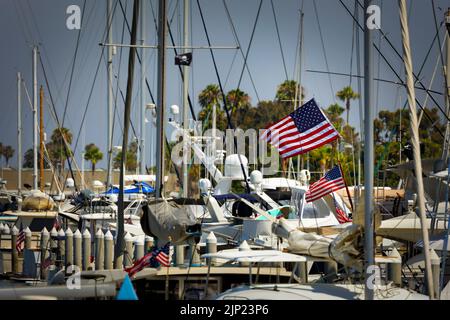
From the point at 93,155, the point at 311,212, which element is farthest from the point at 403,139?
the point at 93,155

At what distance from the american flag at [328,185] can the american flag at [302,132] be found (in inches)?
175

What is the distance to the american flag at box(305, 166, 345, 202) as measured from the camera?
26.1m

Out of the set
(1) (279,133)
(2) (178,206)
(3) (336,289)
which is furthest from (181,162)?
(3) (336,289)

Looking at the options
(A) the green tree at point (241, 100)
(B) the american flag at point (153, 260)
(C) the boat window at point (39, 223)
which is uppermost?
(A) the green tree at point (241, 100)

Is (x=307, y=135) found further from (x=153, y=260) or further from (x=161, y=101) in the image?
(x=153, y=260)

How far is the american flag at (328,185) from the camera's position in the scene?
26.1 metres

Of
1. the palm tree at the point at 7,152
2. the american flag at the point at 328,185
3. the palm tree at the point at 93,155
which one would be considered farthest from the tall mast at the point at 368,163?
the palm tree at the point at 7,152

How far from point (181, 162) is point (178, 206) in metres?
15.9

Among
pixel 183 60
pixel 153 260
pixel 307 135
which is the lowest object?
pixel 153 260

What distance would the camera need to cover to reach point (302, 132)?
→ 2191 cm

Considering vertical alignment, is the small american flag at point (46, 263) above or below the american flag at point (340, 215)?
below

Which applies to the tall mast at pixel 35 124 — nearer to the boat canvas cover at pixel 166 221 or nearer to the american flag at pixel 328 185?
the american flag at pixel 328 185

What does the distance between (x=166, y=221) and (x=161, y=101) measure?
294 cm

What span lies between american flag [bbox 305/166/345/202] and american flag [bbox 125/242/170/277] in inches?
322
